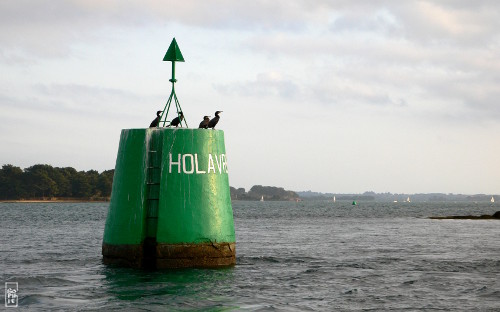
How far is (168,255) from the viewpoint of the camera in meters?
22.2

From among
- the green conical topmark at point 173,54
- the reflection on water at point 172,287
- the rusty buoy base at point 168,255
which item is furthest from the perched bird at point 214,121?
the reflection on water at point 172,287

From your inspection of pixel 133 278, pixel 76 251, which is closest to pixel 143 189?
pixel 133 278

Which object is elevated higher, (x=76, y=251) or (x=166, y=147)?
(x=166, y=147)

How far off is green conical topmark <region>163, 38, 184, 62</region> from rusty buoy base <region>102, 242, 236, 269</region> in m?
5.97

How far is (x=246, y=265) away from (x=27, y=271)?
7.12 meters

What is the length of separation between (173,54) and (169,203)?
5126 mm

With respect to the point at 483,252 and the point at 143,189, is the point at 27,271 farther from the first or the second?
the point at 483,252

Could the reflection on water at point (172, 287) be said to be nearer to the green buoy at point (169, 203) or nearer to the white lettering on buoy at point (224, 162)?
the green buoy at point (169, 203)

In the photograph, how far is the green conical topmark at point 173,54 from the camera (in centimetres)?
2477

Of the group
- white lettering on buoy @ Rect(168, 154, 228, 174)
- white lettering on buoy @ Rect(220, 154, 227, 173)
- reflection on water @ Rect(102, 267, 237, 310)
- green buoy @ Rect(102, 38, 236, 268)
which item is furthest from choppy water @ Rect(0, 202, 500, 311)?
white lettering on buoy @ Rect(220, 154, 227, 173)

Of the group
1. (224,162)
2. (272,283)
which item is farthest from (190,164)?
(272,283)

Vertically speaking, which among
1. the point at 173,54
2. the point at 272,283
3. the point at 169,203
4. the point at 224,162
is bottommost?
the point at 272,283

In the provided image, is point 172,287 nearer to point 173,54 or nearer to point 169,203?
point 169,203

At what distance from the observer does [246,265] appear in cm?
2664
